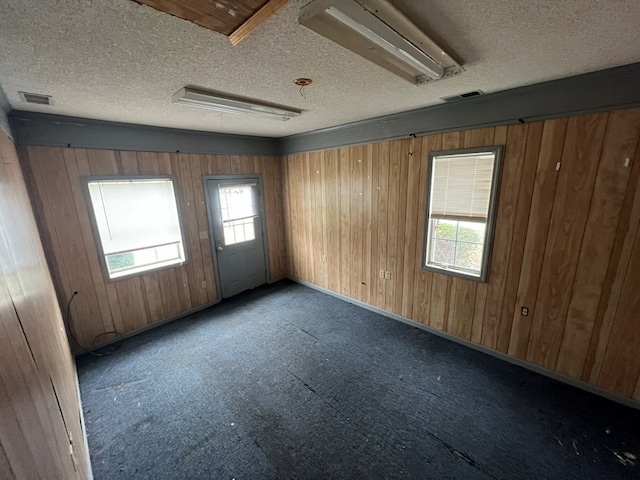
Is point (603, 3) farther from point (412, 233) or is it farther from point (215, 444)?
point (215, 444)

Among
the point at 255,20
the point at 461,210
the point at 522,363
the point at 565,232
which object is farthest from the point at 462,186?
the point at 255,20

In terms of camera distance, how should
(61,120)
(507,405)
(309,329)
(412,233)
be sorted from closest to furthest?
1. (507,405)
2. (61,120)
3. (412,233)
4. (309,329)

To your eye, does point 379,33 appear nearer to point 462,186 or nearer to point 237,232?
point 462,186

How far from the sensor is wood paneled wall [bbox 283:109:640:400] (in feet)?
6.37

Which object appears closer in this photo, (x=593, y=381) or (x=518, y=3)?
→ (x=518, y=3)

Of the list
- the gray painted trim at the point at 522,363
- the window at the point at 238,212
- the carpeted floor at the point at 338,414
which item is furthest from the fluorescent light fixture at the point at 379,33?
the window at the point at 238,212

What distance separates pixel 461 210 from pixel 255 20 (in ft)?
8.03

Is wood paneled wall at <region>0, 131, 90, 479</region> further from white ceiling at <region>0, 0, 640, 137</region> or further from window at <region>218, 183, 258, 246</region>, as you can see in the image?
window at <region>218, 183, 258, 246</region>

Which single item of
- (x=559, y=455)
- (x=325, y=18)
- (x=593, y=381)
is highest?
(x=325, y=18)

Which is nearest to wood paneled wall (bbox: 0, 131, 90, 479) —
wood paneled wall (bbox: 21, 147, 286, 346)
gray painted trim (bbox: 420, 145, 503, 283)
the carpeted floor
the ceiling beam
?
the carpeted floor

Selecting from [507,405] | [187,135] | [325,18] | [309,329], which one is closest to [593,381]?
[507,405]

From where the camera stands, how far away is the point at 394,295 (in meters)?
3.39

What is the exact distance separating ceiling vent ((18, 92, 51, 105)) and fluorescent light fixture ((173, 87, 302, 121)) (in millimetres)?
927

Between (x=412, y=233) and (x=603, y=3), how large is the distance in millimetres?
2192
